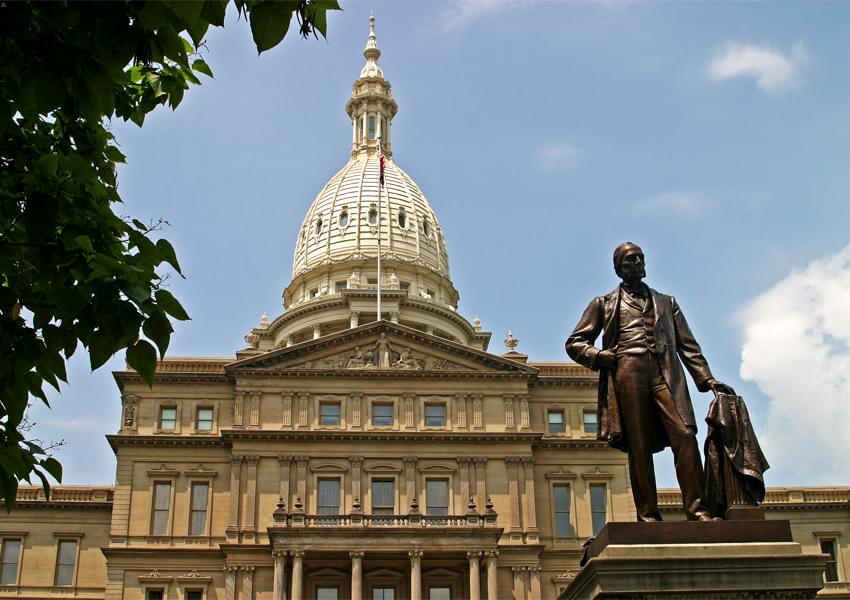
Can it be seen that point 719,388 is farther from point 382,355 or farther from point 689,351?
point 382,355

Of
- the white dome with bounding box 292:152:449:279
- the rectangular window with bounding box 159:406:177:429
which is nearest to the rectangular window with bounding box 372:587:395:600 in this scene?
the rectangular window with bounding box 159:406:177:429

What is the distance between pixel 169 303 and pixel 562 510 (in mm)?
53913

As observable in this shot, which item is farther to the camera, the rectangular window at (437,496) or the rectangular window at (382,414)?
the rectangular window at (382,414)

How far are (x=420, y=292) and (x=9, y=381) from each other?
76650 mm

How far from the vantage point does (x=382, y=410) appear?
199ft

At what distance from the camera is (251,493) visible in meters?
57.9

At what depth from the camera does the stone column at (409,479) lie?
58188 mm

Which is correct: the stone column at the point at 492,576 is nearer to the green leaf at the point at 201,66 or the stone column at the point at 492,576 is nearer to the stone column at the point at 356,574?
the stone column at the point at 356,574

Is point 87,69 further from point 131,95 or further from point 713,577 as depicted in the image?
point 713,577

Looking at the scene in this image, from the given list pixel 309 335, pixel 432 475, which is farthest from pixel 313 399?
pixel 309 335

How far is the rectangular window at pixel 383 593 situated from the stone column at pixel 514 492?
6760 millimetres

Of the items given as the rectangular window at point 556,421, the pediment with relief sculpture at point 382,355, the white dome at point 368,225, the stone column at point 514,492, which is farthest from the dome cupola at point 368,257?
the stone column at point 514,492

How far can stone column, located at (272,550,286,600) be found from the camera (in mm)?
53875

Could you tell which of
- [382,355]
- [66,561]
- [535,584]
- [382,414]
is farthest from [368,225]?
[535,584]
